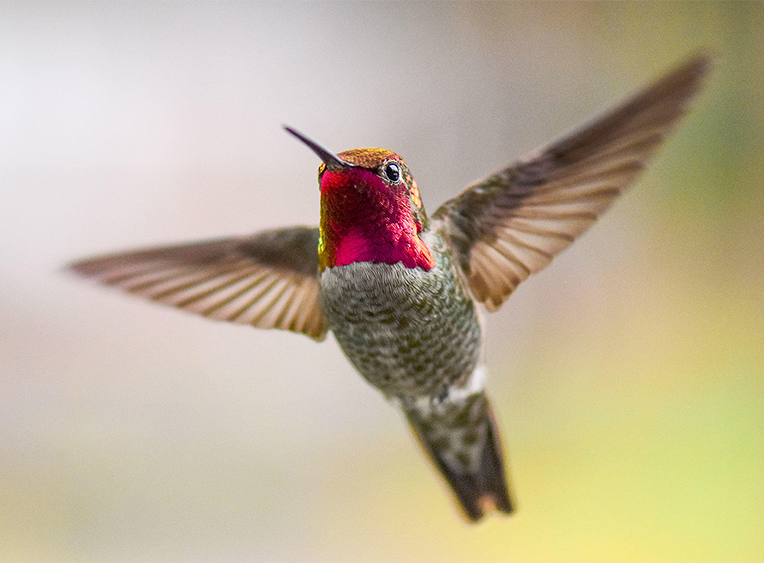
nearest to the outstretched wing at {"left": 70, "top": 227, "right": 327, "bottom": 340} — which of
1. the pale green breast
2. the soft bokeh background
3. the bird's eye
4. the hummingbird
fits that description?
the hummingbird

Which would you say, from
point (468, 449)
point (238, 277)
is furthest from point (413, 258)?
point (468, 449)

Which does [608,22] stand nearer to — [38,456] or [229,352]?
[229,352]

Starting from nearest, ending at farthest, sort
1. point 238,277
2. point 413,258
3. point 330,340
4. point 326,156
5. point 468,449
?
point 326,156
point 413,258
point 238,277
point 468,449
point 330,340

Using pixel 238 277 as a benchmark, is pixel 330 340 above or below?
below

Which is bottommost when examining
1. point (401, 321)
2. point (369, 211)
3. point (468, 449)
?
point (468, 449)

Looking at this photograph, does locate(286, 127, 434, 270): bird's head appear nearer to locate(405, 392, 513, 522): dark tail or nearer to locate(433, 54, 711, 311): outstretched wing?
locate(433, 54, 711, 311): outstretched wing

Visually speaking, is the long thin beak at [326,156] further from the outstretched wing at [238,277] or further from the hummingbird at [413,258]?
the outstretched wing at [238,277]

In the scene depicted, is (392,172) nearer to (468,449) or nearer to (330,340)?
(468,449)

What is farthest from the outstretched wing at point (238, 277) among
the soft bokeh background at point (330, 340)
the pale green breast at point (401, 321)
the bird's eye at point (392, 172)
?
the soft bokeh background at point (330, 340)
